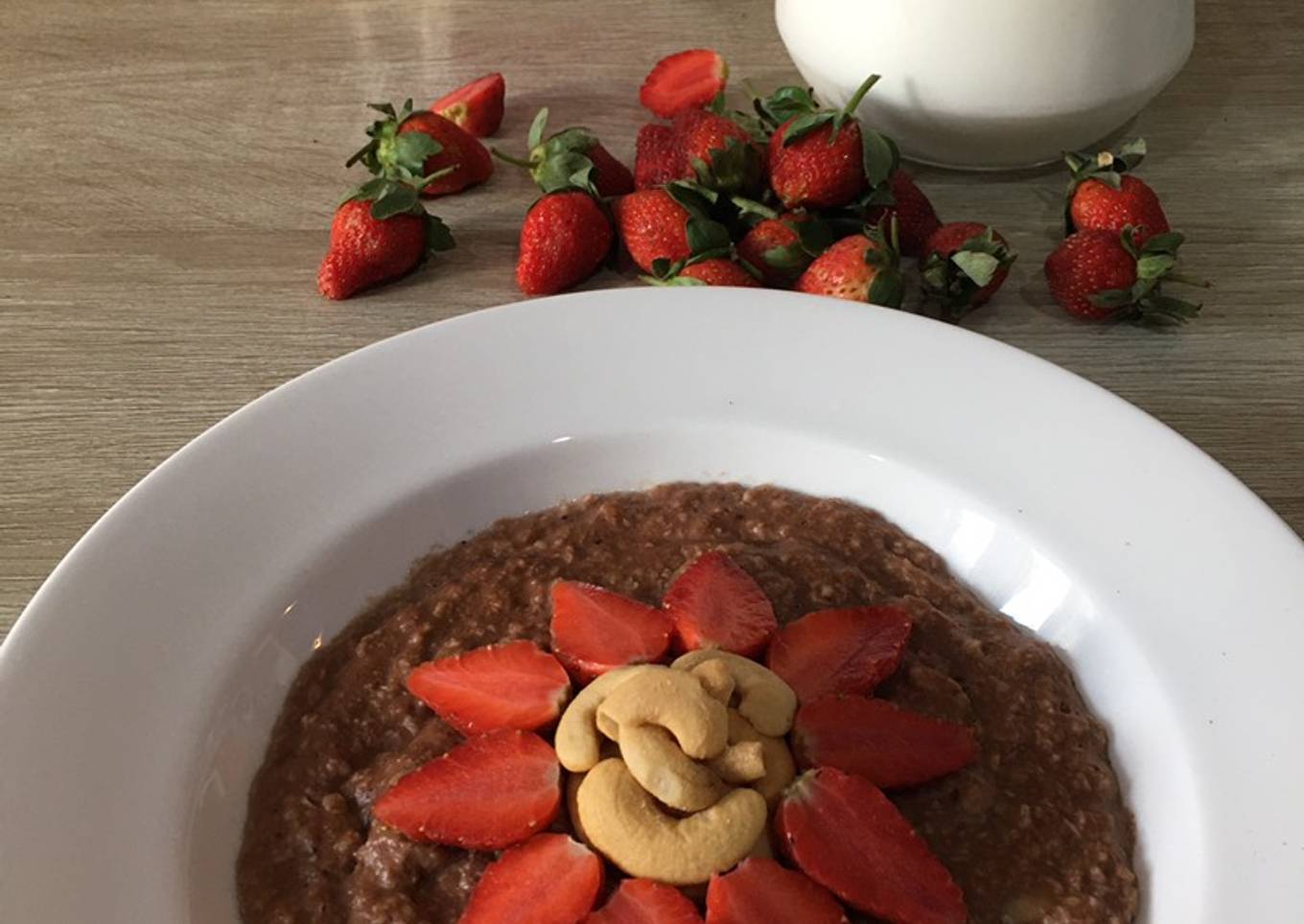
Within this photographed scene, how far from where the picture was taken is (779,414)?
1.80 metres

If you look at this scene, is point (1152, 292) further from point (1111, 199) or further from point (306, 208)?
point (306, 208)

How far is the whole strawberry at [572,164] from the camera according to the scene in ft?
7.47

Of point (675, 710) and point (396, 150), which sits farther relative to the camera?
point (396, 150)

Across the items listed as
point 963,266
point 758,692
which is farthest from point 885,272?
point 758,692

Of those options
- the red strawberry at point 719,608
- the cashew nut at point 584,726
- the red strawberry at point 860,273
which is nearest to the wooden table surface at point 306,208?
the red strawberry at point 860,273

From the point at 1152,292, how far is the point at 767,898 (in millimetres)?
1328

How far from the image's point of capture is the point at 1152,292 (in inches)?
85.0

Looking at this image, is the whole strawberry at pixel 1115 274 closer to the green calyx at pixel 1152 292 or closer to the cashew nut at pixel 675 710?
the green calyx at pixel 1152 292

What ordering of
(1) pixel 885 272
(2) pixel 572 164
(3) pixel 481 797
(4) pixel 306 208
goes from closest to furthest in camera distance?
(3) pixel 481 797
(1) pixel 885 272
(2) pixel 572 164
(4) pixel 306 208

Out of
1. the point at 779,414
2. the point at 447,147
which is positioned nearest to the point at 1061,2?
the point at 779,414

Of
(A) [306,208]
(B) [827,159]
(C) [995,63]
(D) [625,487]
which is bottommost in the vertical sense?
(A) [306,208]

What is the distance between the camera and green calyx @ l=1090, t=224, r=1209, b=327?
2.10 m

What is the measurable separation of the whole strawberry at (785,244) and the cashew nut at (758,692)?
850mm

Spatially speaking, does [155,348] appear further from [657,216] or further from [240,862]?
[240,862]
